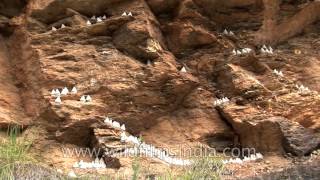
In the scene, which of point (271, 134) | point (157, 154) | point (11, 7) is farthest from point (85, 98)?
point (271, 134)

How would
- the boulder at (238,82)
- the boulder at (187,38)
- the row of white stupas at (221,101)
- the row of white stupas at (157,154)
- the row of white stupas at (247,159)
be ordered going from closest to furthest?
the row of white stupas at (157,154) → the row of white stupas at (247,159) → the boulder at (238,82) → the row of white stupas at (221,101) → the boulder at (187,38)

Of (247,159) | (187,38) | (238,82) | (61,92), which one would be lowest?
(247,159)

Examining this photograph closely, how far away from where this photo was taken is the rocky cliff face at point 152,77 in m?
13.1

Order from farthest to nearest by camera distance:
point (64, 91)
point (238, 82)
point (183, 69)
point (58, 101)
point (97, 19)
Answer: point (97, 19) < point (183, 69) < point (238, 82) < point (64, 91) < point (58, 101)

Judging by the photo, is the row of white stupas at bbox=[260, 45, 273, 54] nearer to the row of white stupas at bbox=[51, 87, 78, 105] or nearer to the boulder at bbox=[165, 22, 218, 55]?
the boulder at bbox=[165, 22, 218, 55]

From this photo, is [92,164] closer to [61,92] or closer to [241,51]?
[61,92]

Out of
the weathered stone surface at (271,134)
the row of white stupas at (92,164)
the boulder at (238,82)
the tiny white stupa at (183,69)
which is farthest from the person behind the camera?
the tiny white stupa at (183,69)

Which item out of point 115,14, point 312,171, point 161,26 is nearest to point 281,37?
point 161,26

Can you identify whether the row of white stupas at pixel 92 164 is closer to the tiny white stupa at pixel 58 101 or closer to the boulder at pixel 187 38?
the tiny white stupa at pixel 58 101

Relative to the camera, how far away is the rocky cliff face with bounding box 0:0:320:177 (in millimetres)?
13078

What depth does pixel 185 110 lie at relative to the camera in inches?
575

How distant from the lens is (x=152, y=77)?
14.3 meters

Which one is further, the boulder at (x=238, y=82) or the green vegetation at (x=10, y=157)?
the boulder at (x=238, y=82)

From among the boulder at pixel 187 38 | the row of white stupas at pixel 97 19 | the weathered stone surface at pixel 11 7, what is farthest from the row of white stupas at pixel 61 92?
the boulder at pixel 187 38
